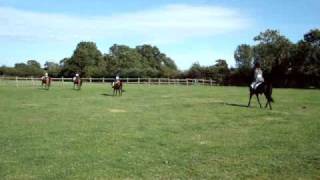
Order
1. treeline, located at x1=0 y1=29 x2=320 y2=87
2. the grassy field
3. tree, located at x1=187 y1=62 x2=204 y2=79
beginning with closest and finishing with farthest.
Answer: the grassy field < treeline, located at x1=0 y1=29 x2=320 y2=87 < tree, located at x1=187 y1=62 x2=204 y2=79

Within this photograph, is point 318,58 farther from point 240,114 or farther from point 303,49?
point 240,114

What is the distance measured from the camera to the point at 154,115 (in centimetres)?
2247

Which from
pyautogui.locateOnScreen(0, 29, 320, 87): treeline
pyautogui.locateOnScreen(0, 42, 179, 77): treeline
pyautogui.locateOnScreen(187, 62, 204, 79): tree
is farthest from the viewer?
pyautogui.locateOnScreen(0, 42, 179, 77): treeline

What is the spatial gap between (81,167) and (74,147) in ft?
8.65

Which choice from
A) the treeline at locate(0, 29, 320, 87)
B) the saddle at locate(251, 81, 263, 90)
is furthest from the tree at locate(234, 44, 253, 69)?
the saddle at locate(251, 81, 263, 90)

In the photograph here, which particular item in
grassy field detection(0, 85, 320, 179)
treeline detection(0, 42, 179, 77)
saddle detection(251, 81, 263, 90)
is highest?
treeline detection(0, 42, 179, 77)

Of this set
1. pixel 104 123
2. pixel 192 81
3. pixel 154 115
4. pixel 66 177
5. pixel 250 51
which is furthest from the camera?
pixel 250 51

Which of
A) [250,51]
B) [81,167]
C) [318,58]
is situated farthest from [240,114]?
[250,51]

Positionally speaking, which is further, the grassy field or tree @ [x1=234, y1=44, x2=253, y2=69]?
tree @ [x1=234, y1=44, x2=253, y2=69]

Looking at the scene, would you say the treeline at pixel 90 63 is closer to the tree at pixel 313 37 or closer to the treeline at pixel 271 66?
the treeline at pixel 271 66

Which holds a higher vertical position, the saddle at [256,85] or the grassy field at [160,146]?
the saddle at [256,85]

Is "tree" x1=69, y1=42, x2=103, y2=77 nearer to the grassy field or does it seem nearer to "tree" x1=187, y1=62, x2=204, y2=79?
"tree" x1=187, y1=62, x2=204, y2=79

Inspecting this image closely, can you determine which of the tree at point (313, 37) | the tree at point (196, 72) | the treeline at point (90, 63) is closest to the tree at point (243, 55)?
the tree at point (196, 72)

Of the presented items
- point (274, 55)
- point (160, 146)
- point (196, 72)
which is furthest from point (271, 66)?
point (160, 146)
